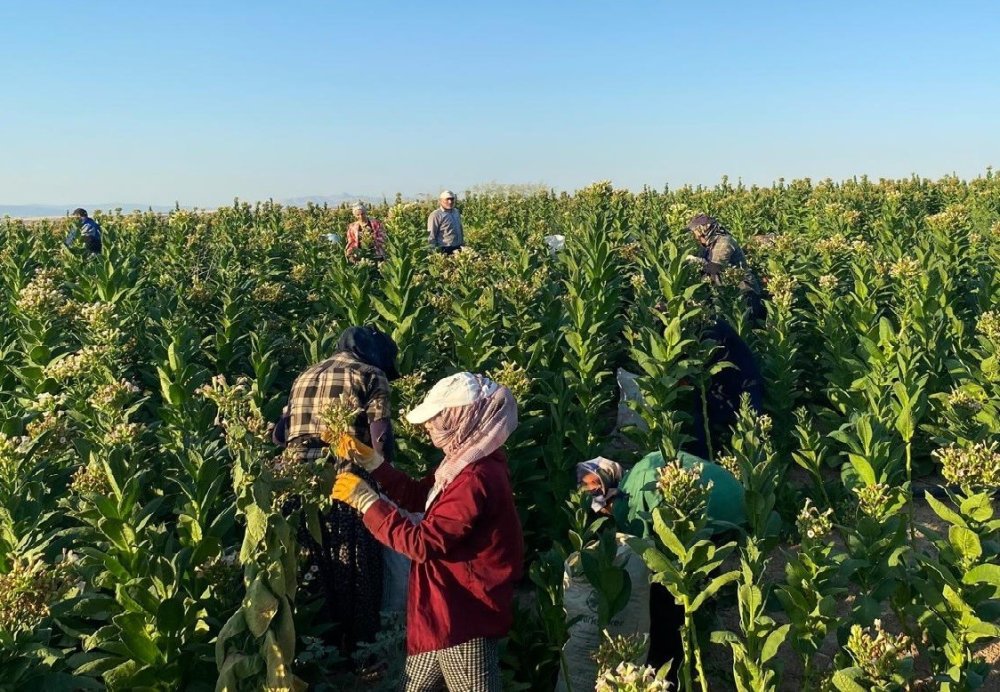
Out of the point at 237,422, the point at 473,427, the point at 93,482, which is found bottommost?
the point at 93,482

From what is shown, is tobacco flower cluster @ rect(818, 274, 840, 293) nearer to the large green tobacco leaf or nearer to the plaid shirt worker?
the plaid shirt worker

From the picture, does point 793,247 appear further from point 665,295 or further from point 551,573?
point 551,573

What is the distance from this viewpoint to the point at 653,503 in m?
4.25

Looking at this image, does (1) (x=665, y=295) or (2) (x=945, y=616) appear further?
(1) (x=665, y=295)

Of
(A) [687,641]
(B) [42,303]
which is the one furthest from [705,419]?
(B) [42,303]

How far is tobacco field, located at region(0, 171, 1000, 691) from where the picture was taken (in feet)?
11.1

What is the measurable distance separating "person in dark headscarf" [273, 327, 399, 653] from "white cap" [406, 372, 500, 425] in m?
1.33

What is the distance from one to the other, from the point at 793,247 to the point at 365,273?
20.7 feet

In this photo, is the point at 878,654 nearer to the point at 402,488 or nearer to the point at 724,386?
the point at 402,488

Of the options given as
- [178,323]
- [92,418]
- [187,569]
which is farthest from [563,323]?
[187,569]

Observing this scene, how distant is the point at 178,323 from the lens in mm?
7379

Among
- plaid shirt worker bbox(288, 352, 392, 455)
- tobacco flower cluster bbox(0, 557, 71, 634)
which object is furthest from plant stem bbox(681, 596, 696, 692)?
tobacco flower cluster bbox(0, 557, 71, 634)

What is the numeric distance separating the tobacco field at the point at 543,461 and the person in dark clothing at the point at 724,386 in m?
0.19

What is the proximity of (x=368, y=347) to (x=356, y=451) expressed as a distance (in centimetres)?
166
